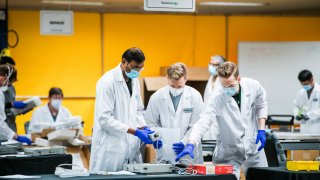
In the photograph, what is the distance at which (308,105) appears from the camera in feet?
30.4

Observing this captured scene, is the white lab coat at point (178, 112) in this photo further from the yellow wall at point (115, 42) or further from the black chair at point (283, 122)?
the yellow wall at point (115, 42)

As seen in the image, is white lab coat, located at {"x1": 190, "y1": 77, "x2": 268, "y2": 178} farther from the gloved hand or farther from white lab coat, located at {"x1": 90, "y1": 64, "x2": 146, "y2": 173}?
the gloved hand

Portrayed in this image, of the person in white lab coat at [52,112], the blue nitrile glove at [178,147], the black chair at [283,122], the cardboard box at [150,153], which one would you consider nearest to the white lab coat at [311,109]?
the black chair at [283,122]

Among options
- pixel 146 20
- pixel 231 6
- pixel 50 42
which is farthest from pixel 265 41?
pixel 50 42

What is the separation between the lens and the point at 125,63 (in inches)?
197

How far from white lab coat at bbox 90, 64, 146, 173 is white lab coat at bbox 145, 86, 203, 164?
1.78 ft

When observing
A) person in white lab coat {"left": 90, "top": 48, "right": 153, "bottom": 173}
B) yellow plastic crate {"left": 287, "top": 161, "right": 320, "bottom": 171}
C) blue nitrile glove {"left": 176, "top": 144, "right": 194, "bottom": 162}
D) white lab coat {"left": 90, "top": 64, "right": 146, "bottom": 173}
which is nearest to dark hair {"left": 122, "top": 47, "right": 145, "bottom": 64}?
person in white lab coat {"left": 90, "top": 48, "right": 153, "bottom": 173}

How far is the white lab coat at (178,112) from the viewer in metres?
5.57

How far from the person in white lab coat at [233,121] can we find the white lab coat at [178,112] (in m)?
0.34

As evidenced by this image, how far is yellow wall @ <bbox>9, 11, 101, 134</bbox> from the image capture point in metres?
10.4

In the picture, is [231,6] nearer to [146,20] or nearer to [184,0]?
[146,20]

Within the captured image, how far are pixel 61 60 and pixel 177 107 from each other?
5296 mm

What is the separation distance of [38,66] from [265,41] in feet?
12.2

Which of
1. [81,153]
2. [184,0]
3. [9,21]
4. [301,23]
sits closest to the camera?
[184,0]
